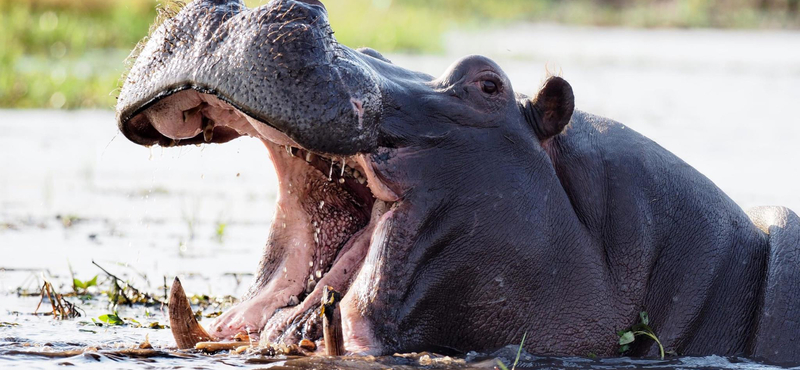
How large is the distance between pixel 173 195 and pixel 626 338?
5297mm

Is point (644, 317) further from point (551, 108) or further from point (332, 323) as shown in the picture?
point (332, 323)

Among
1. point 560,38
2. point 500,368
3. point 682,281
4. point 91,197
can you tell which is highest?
point 560,38

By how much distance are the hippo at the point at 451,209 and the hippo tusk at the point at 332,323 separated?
0.09 m

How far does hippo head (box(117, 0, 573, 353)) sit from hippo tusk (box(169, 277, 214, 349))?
8 cm

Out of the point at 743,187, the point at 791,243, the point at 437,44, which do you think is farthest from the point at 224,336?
the point at 437,44

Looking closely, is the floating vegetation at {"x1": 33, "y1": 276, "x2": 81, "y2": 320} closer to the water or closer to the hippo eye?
the water

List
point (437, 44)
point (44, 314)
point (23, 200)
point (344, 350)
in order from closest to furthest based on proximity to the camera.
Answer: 1. point (344, 350)
2. point (44, 314)
3. point (23, 200)
4. point (437, 44)

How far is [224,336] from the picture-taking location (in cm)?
393

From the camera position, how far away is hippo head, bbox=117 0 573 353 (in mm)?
3412

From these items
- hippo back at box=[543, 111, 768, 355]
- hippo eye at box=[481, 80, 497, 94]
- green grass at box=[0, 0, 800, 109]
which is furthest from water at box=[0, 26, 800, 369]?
green grass at box=[0, 0, 800, 109]

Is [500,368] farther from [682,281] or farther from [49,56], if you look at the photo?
[49,56]

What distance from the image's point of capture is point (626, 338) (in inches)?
151

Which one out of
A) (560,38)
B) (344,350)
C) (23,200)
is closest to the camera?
(344,350)

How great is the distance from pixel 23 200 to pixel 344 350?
5.10m
